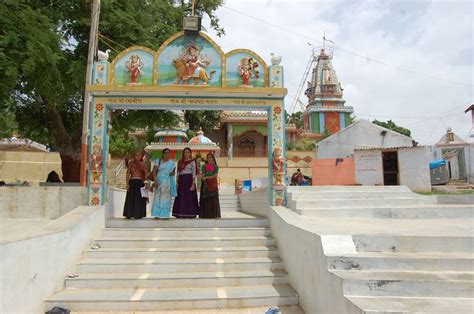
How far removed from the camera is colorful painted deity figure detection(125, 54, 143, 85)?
843cm

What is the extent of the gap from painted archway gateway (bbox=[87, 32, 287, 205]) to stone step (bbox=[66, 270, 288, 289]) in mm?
2718

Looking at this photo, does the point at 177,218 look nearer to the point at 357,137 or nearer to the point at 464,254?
the point at 464,254

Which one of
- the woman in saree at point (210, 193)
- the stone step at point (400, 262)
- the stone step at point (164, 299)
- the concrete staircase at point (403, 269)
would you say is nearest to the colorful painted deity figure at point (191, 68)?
the woman in saree at point (210, 193)

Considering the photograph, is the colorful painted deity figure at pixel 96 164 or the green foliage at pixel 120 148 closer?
the colorful painted deity figure at pixel 96 164

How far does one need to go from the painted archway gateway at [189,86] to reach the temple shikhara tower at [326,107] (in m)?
29.7

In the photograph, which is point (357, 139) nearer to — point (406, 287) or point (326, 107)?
point (326, 107)

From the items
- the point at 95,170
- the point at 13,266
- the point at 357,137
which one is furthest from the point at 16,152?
the point at 357,137

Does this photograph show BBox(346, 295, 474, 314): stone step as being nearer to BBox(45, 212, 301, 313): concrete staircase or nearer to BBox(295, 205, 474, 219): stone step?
BBox(45, 212, 301, 313): concrete staircase

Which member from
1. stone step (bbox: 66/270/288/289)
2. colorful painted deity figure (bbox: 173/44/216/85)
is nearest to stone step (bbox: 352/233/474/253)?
stone step (bbox: 66/270/288/289)

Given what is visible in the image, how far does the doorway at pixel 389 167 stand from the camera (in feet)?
58.5

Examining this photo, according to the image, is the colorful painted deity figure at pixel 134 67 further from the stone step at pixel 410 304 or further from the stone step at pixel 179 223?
the stone step at pixel 410 304

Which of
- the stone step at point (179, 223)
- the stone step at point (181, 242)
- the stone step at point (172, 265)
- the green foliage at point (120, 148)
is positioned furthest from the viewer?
the green foliage at point (120, 148)

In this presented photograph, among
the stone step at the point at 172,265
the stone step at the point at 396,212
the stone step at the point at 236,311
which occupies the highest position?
the stone step at the point at 396,212

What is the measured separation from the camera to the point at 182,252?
6.41 metres
